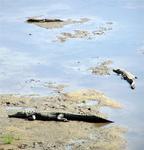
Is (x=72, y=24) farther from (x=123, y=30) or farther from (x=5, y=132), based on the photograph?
(x=5, y=132)

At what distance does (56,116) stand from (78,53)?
8133 mm

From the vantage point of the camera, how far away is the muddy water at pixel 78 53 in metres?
17.0

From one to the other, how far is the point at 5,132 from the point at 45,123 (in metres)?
1.39

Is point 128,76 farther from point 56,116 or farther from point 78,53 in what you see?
point 56,116

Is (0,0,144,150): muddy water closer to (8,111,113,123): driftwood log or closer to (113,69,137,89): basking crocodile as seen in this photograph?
(113,69,137,89): basking crocodile

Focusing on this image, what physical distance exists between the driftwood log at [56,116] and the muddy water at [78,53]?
718mm

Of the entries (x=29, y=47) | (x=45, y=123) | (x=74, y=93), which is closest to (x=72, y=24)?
(x=29, y=47)

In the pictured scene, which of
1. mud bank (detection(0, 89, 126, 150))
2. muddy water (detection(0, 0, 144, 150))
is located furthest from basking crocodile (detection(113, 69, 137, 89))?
mud bank (detection(0, 89, 126, 150))

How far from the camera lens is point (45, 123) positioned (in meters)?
14.5

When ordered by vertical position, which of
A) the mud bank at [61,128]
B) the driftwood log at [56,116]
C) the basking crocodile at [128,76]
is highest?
the basking crocodile at [128,76]

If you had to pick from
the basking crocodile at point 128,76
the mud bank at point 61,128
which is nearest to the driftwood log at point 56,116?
the mud bank at point 61,128

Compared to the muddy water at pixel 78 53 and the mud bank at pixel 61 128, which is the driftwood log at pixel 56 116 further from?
the muddy water at pixel 78 53

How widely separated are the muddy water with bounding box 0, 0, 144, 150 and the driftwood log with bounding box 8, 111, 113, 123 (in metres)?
0.72

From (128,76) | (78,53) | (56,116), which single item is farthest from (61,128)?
(78,53)
